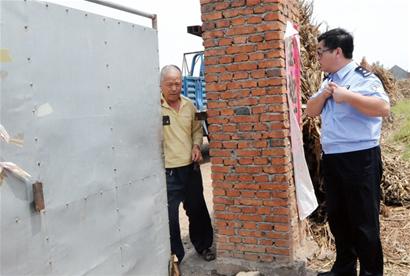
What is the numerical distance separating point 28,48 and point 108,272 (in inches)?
60.2

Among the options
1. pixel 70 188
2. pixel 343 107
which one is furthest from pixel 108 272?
pixel 343 107

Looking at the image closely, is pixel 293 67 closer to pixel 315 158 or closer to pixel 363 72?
pixel 363 72

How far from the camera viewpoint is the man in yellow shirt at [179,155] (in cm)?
378

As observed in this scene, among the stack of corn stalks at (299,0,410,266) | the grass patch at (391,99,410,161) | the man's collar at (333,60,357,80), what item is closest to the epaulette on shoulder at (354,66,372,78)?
the man's collar at (333,60,357,80)

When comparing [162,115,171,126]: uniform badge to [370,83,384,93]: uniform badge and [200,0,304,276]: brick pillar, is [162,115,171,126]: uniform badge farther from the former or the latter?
[370,83,384,93]: uniform badge

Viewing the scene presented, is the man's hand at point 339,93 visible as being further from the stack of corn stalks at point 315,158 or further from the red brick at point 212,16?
the stack of corn stalks at point 315,158

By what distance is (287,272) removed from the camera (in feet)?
11.4

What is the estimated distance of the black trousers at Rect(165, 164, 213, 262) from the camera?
3852mm

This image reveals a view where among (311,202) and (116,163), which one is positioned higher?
(116,163)

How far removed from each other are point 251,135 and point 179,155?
0.71m

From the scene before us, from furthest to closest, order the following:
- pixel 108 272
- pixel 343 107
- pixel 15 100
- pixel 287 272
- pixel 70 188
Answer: pixel 287 272
pixel 343 107
pixel 108 272
pixel 70 188
pixel 15 100

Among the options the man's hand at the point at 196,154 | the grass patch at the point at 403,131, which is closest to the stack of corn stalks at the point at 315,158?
the man's hand at the point at 196,154

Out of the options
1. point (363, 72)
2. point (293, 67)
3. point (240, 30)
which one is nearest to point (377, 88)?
point (363, 72)

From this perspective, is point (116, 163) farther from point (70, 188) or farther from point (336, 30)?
point (336, 30)
